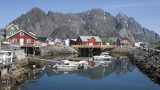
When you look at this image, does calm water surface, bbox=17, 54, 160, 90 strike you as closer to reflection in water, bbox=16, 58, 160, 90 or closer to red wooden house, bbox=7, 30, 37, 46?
reflection in water, bbox=16, 58, 160, 90

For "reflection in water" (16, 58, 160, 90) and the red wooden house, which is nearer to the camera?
"reflection in water" (16, 58, 160, 90)

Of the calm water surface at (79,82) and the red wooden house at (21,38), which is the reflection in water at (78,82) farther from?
the red wooden house at (21,38)

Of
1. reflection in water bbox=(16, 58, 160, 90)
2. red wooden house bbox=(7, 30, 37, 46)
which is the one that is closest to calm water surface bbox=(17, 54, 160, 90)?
reflection in water bbox=(16, 58, 160, 90)

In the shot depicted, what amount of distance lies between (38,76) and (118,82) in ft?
46.2

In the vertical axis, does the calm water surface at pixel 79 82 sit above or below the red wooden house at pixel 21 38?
below

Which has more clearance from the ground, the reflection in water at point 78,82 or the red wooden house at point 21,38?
the red wooden house at point 21,38

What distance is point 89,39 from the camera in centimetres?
8769

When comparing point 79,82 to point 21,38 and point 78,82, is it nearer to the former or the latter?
point 78,82

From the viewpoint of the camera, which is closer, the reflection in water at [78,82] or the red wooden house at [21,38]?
the reflection in water at [78,82]

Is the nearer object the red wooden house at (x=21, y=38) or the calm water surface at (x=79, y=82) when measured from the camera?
the calm water surface at (x=79, y=82)

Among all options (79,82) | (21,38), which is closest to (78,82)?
(79,82)

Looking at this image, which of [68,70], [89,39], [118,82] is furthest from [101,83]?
[89,39]

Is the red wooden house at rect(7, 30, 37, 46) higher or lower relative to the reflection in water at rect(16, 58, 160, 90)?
higher

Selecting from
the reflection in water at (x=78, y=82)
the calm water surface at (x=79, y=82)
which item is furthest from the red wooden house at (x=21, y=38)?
the calm water surface at (x=79, y=82)
